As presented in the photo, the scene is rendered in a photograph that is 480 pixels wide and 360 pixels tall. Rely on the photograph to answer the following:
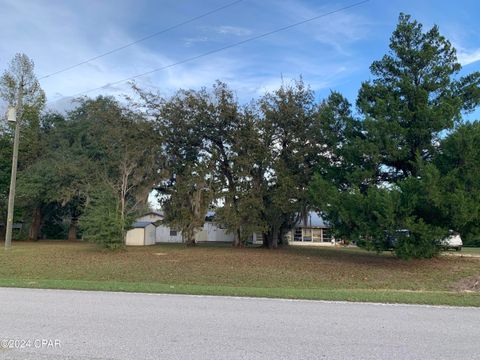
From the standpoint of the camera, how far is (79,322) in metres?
6.96

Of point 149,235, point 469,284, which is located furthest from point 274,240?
point 469,284

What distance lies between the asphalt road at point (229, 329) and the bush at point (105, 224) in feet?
49.0

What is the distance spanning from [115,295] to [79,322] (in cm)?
327

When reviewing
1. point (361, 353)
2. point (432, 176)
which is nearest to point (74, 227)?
point (432, 176)

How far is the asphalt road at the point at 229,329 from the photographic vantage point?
5.29 m

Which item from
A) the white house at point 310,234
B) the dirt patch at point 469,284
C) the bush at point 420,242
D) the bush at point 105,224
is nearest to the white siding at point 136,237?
the bush at point 105,224

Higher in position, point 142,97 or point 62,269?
point 142,97

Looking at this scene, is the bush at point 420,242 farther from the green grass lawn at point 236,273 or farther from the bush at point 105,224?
the bush at point 105,224

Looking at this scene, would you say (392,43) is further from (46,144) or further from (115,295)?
(46,144)

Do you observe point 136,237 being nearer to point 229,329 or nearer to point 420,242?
point 420,242

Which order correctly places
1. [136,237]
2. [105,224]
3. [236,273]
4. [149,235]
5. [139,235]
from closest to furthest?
[236,273], [105,224], [136,237], [139,235], [149,235]

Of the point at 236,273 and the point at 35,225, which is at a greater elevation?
the point at 35,225

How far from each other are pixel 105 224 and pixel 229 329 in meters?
19.1

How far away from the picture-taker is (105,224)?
24.1m
